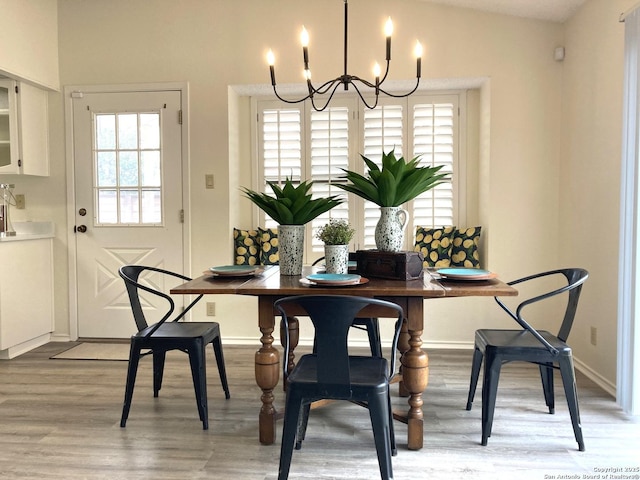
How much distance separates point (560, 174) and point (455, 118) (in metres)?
0.90

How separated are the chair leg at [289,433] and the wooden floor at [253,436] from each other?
209 mm

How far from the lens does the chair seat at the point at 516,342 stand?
217cm

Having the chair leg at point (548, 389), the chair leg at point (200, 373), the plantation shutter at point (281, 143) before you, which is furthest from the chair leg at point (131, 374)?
the chair leg at point (548, 389)

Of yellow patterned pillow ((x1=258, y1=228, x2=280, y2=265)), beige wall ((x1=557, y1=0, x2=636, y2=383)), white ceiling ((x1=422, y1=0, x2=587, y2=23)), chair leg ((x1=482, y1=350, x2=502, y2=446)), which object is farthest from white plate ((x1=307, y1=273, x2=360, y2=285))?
white ceiling ((x1=422, y1=0, x2=587, y2=23))

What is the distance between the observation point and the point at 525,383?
3.01 meters

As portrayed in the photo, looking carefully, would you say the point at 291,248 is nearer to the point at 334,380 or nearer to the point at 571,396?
the point at 334,380

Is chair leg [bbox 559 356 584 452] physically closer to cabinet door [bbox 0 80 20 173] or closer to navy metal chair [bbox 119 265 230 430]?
navy metal chair [bbox 119 265 230 430]

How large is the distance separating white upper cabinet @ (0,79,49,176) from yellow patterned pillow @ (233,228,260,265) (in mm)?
1638

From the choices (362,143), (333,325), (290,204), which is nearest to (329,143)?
(362,143)

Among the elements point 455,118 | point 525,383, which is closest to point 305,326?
point 525,383

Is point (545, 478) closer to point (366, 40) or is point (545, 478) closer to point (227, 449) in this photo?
point (227, 449)

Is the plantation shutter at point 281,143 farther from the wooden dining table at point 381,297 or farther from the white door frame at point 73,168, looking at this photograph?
the wooden dining table at point 381,297

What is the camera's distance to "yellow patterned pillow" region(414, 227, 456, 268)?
3.86 meters

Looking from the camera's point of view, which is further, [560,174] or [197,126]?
[197,126]
